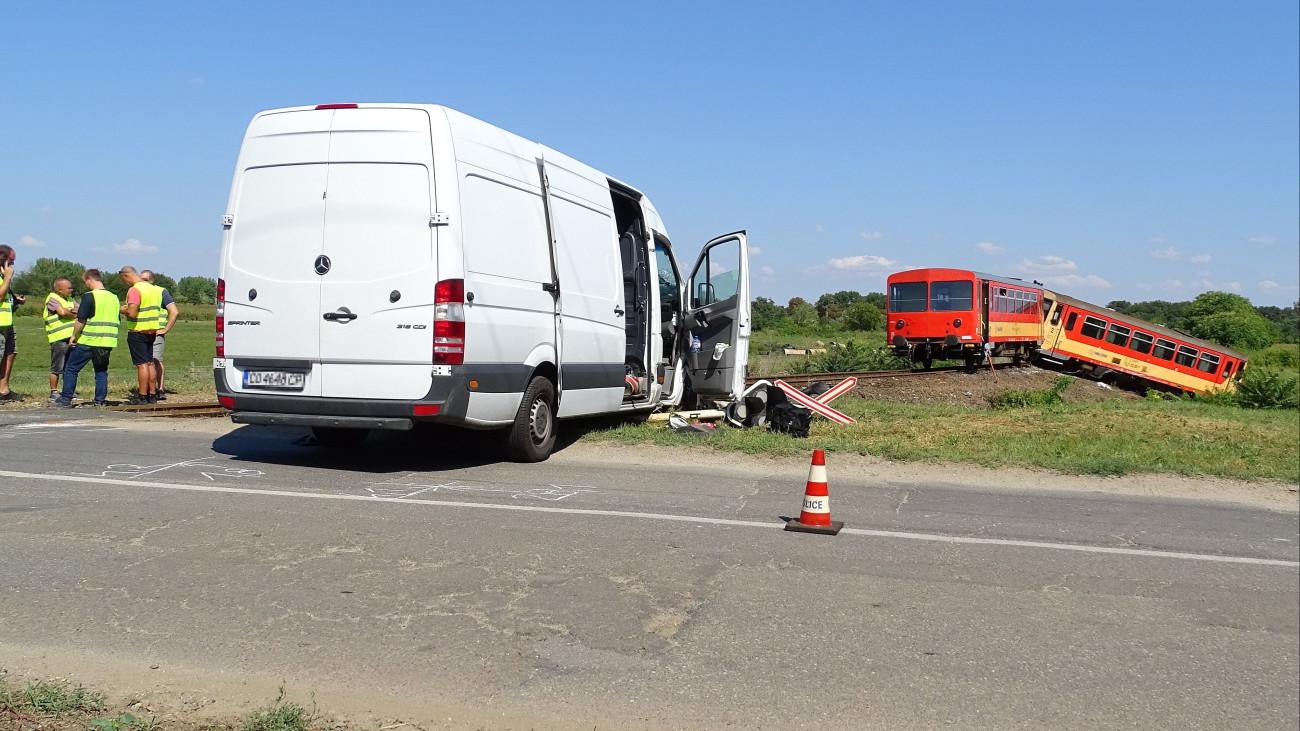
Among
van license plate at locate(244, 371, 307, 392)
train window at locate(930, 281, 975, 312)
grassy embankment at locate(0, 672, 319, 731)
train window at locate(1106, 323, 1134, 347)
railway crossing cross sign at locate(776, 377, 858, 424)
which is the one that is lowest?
grassy embankment at locate(0, 672, 319, 731)

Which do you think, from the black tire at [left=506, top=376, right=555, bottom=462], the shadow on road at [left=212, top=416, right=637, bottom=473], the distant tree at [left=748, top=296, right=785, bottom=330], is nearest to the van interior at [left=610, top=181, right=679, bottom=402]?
the shadow on road at [left=212, top=416, right=637, bottom=473]

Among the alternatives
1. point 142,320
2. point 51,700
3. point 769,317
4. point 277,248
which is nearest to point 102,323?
point 142,320

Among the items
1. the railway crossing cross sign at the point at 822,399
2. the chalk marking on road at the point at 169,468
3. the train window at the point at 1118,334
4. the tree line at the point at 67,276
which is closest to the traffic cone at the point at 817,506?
the chalk marking on road at the point at 169,468

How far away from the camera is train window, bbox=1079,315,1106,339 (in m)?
32.9

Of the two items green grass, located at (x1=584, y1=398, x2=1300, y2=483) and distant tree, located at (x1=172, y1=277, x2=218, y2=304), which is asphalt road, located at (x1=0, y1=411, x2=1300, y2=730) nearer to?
green grass, located at (x1=584, y1=398, x2=1300, y2=483)

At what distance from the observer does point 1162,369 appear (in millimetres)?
32500

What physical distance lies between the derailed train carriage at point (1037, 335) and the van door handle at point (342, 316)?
81.4 ft

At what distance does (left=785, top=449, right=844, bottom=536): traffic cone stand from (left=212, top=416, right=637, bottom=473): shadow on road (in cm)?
345

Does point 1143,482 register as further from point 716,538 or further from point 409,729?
point 409,729

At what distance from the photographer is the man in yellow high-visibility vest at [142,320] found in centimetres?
1323

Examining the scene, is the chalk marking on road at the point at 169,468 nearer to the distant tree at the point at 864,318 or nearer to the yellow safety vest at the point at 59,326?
the yellow safety vest at the point at 59,326

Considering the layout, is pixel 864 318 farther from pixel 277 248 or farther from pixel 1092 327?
pixel 277 248

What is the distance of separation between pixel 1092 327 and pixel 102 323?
29617mm

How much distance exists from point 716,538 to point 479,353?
2.87 metres
